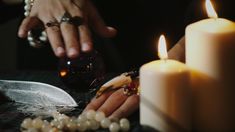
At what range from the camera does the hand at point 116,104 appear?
728mm

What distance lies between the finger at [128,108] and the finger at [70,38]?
0.41 feet

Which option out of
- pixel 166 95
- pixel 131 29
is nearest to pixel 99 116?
pixel 166 95

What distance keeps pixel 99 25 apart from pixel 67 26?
0.33 ft

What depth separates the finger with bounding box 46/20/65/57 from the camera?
66 centimetres

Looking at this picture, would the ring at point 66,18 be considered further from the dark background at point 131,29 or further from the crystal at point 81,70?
the dark background at point 131,29

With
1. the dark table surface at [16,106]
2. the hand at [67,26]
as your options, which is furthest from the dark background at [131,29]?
the hand at [67,26]

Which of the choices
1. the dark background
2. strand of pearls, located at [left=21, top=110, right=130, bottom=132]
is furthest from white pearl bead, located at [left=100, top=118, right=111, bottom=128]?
the dark background

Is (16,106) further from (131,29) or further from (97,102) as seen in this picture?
(131,29)

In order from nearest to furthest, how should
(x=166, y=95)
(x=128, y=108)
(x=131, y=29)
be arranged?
(x=166, y=95) < (x=128, y=108) < (x=131, y=29)

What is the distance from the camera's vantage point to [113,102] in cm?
74

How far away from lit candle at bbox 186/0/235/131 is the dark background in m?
0.70

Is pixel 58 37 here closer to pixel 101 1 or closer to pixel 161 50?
pixel 161 50

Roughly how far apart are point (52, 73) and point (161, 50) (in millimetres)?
393

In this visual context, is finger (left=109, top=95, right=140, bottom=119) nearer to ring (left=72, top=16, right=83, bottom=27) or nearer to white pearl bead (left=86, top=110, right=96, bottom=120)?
white pearl bead (left=86, top=110, right=96, bottom=120)
